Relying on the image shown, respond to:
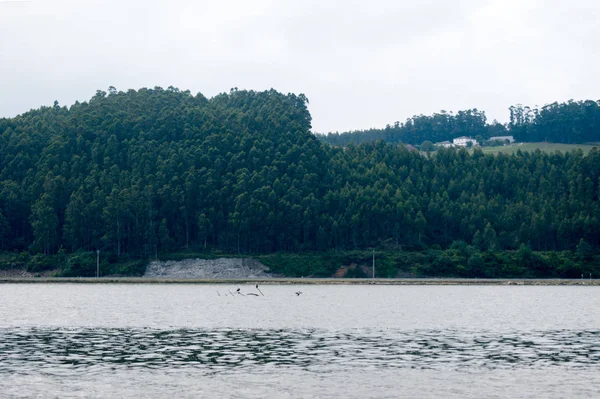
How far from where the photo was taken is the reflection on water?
42469 millimetres

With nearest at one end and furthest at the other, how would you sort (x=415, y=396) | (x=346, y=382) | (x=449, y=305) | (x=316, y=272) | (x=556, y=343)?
(x=415, y=396) → (x=346, y=382) → (x=556, y=343) → (x=449, y=305) → (x=316, y=272)

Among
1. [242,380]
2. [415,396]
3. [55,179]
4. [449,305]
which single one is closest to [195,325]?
[242,380]

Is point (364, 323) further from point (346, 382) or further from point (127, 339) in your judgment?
point (346, 382)

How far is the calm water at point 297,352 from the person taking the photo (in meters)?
36.0

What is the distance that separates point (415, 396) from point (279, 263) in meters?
138

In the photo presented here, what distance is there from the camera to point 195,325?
210ft

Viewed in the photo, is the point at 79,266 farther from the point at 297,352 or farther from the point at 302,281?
the point at 297,352

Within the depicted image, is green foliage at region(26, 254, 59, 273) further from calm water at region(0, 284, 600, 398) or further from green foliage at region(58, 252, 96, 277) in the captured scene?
calm water at region(0, 284, 600, 398)

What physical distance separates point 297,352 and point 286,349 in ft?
5.43

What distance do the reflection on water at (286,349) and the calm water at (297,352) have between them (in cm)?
10

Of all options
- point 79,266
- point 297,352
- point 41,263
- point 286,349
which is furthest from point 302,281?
point 297,352

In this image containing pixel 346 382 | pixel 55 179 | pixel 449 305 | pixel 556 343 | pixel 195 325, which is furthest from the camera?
pixel 55 179

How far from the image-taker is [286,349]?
48781mm

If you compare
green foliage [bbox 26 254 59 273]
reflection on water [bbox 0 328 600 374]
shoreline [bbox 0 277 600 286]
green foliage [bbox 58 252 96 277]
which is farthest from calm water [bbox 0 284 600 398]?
green foliage [bbox 26 254 59 273]
